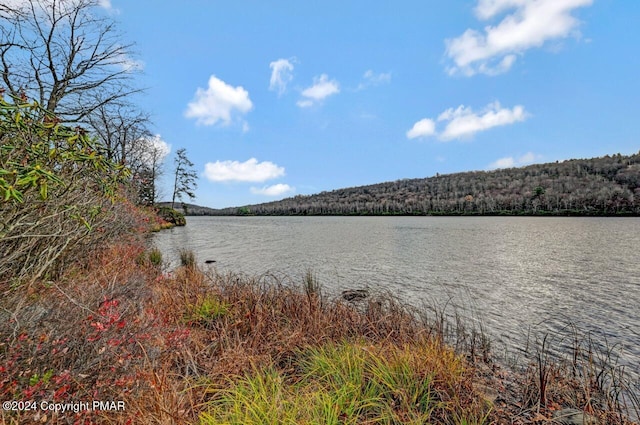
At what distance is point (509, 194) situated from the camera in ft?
286

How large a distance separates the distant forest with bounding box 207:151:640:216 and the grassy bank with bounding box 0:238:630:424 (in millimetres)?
82944

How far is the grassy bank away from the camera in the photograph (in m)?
2.57

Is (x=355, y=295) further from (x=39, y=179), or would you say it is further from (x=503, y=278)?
(x=39, y=179)

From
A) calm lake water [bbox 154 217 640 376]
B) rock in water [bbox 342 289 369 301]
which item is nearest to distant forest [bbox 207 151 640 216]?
calm lake water [bbox 154 217 640 376]

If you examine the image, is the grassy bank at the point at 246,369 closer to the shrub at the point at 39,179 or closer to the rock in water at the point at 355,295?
the shrub at the point at 39,179

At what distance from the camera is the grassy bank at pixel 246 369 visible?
257 centimetres

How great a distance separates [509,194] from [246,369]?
101m

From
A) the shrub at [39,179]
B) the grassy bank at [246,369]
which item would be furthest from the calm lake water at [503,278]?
the shrub at [39,179]

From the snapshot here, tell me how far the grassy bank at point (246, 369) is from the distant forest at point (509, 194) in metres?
82.9

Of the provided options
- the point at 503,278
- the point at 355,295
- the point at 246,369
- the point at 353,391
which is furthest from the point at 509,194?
the point at 246,369

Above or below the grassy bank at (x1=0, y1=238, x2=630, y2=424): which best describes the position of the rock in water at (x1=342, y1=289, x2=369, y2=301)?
below

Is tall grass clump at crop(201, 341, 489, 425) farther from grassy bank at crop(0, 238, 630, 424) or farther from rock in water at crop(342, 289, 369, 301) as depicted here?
rock in water at crop(342, 289, 369, 301)

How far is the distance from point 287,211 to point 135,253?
107 meters

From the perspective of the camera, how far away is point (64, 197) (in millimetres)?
3674
